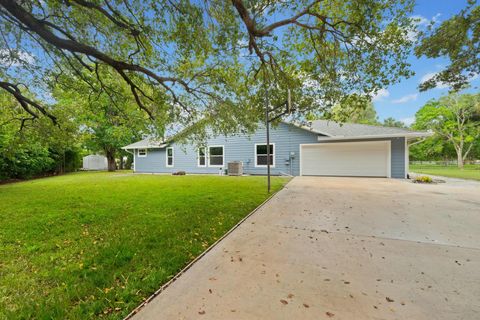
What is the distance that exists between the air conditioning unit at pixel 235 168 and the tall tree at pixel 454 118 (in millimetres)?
26465

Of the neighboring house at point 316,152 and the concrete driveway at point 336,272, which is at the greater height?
the neighboring house at point 316,152

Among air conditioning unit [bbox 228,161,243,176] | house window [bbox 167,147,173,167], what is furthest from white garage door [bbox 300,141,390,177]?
house window [bbox 167,147,173,167]

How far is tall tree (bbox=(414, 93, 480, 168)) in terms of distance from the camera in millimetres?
23094

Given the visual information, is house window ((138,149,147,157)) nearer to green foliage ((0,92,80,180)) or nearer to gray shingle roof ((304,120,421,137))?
green foliage ((0,92,80,180))

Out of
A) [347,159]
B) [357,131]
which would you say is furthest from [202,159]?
[357,131]

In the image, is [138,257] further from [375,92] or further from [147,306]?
[375,92]

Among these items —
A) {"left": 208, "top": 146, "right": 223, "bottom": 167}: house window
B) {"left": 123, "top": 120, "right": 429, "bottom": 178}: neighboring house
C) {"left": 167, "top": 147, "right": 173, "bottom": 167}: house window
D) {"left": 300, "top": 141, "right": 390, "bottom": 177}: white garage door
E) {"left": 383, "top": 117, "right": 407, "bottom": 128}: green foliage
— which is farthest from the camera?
{"left": 383, "top": 117, "right": 407, "bottom": 128}: green foliage

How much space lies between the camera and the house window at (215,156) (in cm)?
1412

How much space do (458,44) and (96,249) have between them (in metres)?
9.16

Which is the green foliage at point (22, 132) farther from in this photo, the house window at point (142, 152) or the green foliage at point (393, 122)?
the green foliage at point (393, 122)

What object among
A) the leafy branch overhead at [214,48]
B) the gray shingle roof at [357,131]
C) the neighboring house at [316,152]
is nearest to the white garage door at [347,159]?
the neighboring house at [316,152]

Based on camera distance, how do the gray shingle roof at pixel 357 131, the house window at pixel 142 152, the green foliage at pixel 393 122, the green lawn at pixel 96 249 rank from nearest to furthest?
the green lawn at pixel 96 249, the gray shingle roof at pixel 357 131, the house window at pixel 142 152, the green foliage at pixel 393 122

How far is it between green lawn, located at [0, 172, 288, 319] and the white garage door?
7508 millimetres

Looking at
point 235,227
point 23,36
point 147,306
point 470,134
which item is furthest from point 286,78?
point 470,134
